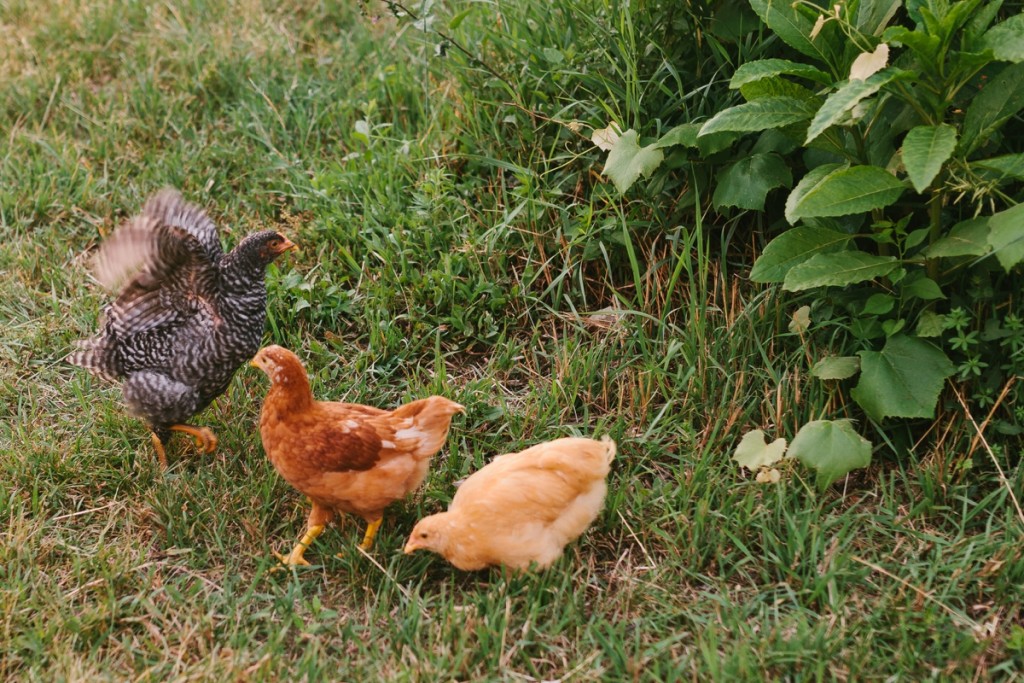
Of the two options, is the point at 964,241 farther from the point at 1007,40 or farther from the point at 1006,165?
the point at 1007,40

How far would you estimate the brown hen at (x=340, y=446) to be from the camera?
133 inches

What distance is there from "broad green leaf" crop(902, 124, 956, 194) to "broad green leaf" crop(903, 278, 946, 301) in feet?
1.38

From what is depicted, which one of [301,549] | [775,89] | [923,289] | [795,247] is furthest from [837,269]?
[301,549]

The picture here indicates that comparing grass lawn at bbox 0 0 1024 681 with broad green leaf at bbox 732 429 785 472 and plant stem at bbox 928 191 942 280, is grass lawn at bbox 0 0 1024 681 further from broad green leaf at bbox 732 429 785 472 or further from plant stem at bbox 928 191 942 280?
plant stem at bbox 928 191 942 280

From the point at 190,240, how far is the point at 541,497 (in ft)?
5.13

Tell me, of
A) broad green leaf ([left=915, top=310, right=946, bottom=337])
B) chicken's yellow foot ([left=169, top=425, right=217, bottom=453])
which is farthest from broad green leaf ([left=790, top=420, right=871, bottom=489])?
chicken's yellow foot ([left=169, top=425, right=217, bottom=453])

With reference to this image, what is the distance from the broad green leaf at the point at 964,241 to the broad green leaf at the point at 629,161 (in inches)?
40.3

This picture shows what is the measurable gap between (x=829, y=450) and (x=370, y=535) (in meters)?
1.57

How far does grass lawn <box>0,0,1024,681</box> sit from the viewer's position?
3.15m

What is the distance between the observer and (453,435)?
12.8ft

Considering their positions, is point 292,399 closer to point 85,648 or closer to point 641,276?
point 85,648

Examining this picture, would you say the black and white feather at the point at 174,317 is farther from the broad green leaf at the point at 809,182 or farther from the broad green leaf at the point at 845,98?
the broad green leaf at the point at 845,98

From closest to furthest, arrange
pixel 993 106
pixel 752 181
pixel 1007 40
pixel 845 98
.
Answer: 1. pixel 845 98
2. pixel 1007 40
3. pixel 993 106
4. pixel 752 181

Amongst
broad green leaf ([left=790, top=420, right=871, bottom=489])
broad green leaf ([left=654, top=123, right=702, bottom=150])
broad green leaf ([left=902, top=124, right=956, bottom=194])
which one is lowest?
broad green leaf ([left=790, top=420, right=871, bottom=489])
